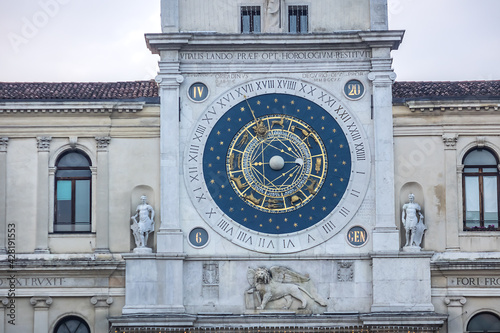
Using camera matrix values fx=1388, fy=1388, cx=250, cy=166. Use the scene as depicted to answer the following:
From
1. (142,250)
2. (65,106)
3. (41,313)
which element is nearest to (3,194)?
(65,106)

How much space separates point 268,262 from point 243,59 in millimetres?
5739

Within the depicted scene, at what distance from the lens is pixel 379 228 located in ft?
124

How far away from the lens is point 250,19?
3916 cm

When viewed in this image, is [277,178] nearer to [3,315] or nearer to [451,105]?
[451,105]

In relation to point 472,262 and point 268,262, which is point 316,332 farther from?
point 472,262

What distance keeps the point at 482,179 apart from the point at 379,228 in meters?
3.32

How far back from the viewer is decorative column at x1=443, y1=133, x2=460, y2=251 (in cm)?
3800

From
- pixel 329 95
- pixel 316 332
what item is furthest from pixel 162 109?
pixel 316 332

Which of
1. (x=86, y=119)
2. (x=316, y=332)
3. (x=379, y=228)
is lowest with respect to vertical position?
(x=316, y=332)

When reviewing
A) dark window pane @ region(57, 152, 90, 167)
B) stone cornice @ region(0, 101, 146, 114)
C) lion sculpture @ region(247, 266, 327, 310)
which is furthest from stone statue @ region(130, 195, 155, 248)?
lion sculpture @ region(247, 266, 327, 310)

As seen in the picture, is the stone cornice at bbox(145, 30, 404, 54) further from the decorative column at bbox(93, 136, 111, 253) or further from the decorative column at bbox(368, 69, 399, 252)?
the decorative column at bbox(93, 136, 111, 253)

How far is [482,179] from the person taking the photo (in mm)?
38531

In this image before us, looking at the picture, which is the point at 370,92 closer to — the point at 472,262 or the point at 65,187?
the point at 472,262

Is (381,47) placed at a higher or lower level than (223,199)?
higher
